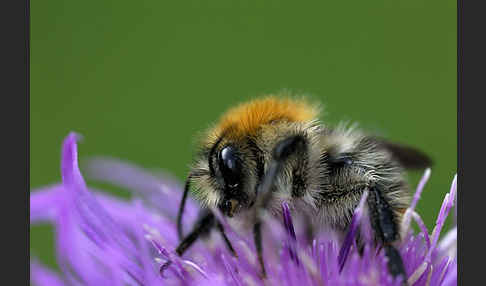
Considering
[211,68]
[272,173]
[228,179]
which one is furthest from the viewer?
[211,68]

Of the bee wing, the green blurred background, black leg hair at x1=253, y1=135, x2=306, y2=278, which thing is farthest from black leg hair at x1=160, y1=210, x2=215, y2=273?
the green blurred background

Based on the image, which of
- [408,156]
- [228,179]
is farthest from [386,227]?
[408,156]

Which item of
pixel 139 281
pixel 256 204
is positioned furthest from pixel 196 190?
pixel 139 281

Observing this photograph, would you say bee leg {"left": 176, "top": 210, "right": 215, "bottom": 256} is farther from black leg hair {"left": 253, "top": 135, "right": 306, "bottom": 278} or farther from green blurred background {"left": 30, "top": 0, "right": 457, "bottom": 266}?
green blurred background {"left": 30, "top": 0, "right": 457, "bottom": 266}

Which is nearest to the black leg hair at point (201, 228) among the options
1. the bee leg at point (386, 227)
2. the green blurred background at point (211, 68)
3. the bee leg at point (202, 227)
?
the bee leg at point (202, 227)

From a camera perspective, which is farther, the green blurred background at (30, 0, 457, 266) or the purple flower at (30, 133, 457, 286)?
the green blurred background at (30, 0, 457, 266)

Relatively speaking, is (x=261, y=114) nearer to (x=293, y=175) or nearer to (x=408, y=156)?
(x=293, y=175)

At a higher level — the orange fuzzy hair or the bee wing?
the orange fuzzy hair
